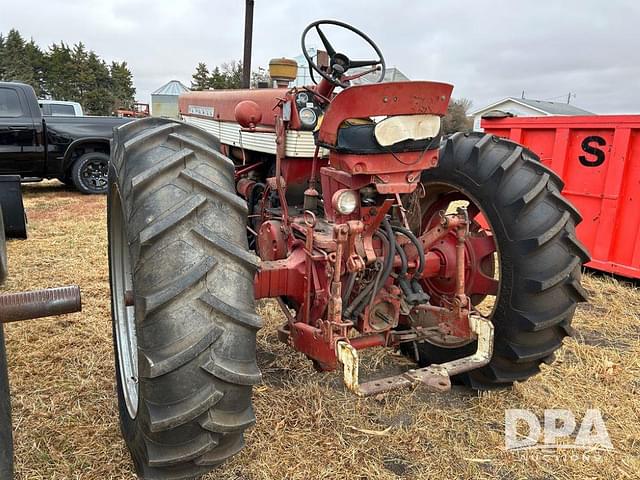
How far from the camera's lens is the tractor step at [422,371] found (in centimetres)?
205

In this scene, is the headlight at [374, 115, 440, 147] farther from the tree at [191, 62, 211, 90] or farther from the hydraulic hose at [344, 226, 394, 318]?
the tree at [191, 62, 211, 90]

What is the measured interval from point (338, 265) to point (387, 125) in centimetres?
62

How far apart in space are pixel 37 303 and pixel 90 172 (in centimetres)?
874

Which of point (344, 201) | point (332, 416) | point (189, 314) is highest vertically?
point (344, 201)

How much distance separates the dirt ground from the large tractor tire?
0.40m

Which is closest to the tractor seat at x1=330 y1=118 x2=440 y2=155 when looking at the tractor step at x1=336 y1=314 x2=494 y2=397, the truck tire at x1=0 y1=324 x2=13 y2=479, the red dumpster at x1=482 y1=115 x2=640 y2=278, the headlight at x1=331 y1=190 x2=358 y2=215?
the headlight at x1=331 y1=190 x2=358 y2=215

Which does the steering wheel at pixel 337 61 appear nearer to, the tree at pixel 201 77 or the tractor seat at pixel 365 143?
the tractor seat at pixel 365 143

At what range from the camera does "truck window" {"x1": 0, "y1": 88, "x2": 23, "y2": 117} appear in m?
8.21

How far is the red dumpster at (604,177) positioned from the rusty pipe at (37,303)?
5198mm

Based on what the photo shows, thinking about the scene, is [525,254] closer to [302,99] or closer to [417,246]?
[417,246]

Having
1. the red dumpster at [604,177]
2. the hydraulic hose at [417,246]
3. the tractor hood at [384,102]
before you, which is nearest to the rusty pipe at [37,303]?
the tractor hood at [384,102]

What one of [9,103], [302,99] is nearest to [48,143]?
[9,103]

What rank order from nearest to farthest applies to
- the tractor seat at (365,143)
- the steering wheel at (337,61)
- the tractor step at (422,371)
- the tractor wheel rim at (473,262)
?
the tractor step at (422,371) → the tractor seat at (365,143) → the tractor wheel rim at (473,262) → the steering wheel at (337,61)

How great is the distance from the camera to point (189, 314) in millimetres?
1550
